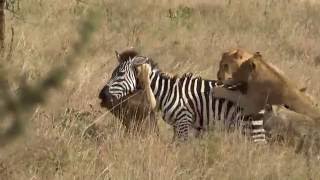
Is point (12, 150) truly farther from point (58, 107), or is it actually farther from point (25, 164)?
point (58, 107)

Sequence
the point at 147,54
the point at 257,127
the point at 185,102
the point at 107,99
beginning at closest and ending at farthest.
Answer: the point at 257,127 → the point at 107,99 → the point at 185,102 → the point at 147,54

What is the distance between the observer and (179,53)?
40.3ft

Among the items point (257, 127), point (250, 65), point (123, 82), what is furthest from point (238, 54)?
point (123, 82)

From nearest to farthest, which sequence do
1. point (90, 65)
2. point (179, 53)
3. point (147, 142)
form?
point (147, 142), point (90, 65), point (179, 53)

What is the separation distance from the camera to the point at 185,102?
7137 mm

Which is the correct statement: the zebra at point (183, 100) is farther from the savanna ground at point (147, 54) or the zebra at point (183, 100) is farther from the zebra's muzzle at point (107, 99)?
the savanna ground at point (147, 54)

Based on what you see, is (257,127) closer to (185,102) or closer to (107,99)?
(185,102)

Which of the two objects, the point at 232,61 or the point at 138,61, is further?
the point at 232,61

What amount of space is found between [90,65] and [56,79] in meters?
8.22

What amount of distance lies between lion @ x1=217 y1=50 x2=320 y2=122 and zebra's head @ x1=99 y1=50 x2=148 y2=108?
104 centimetres

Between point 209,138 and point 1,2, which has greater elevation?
point 1,2

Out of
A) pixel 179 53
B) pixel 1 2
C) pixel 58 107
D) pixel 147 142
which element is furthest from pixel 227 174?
pixel 179 53

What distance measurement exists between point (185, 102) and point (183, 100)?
0.03 metres

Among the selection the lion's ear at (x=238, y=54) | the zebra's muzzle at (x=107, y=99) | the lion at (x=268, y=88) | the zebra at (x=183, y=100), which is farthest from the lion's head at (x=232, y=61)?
the zebra's muzzle at (x=107, y=99)
